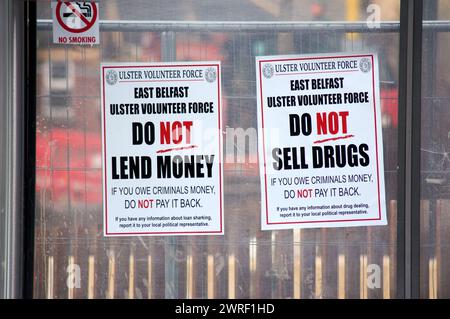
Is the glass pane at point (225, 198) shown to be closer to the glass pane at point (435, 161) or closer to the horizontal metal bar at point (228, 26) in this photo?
the horizontal metal bar at point (228, 26)

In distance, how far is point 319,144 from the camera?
322 inches

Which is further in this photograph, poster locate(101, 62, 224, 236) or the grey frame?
poster locate(101, 62, 224, 236)

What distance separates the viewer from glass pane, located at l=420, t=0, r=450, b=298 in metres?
8.08

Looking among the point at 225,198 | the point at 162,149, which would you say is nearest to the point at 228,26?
the point at 162,149

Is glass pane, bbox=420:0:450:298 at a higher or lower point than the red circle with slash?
lower

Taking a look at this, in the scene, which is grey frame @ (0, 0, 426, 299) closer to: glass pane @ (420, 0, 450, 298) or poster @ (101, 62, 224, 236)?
glass pane @ (420, 0, 450, 298)

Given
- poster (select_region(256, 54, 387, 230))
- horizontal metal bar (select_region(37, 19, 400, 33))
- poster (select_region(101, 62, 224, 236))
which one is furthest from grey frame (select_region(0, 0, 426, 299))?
poster (select_region(101, 62, 224, 236))

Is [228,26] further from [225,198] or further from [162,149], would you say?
[225,198]

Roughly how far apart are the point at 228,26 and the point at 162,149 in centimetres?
90

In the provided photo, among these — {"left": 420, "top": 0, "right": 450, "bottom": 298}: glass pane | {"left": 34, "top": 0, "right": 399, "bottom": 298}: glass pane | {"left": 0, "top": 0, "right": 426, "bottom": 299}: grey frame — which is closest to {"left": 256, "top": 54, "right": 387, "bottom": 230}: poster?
{"left": 34, "top": 0, "right": 399, "bottom": 298}: glass pane

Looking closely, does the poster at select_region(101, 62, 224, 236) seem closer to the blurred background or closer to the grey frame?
the blurred background

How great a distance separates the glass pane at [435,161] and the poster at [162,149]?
1.32 meters

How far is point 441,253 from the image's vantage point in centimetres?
812
